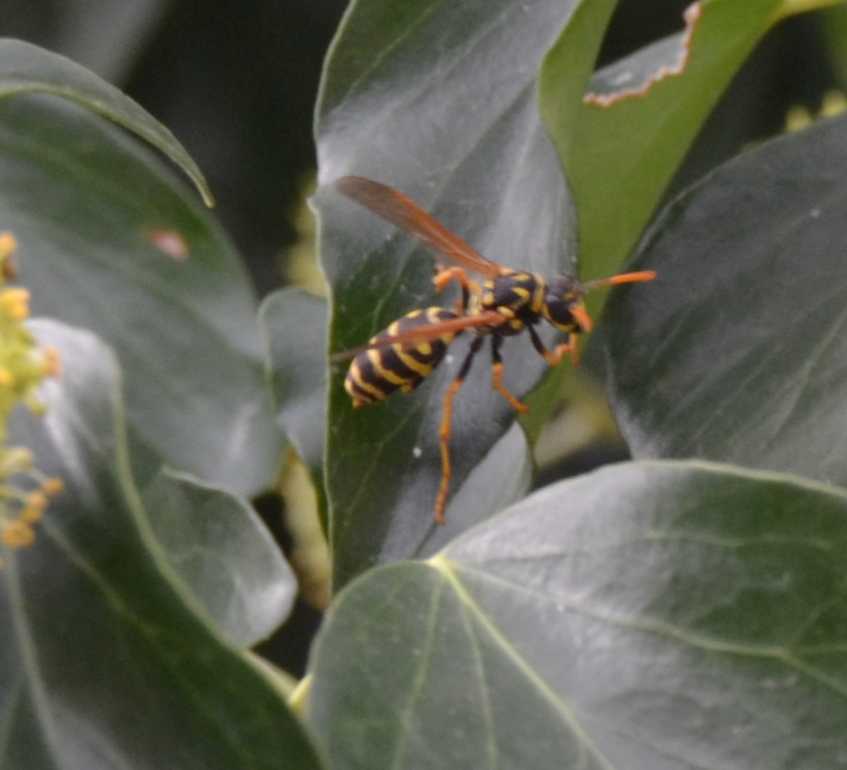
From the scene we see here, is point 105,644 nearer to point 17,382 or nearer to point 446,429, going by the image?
point 17,382

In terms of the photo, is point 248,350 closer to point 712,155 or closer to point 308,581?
point 308,581

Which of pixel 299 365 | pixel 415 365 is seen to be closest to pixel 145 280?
pixel 299 365

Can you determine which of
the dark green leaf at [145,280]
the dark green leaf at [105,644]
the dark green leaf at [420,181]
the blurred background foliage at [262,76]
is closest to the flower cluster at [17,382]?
the dark green leaf at [105,644]

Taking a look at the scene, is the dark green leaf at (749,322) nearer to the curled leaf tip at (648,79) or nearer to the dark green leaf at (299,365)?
the curled leaf tip at (648,79)

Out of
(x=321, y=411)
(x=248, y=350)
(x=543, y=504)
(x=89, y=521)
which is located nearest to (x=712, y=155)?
(x=248, y=350)

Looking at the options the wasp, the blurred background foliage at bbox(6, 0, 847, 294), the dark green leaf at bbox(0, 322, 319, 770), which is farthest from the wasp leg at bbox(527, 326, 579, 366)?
the blurred background foliage at bbox(6, 0, 847, 294)

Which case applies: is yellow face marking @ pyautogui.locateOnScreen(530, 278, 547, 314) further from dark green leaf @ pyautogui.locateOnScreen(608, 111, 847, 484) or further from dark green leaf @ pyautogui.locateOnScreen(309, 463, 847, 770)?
dark green leaf @ pyautogui.locateOnScreen(309, 463, 847, 770)
